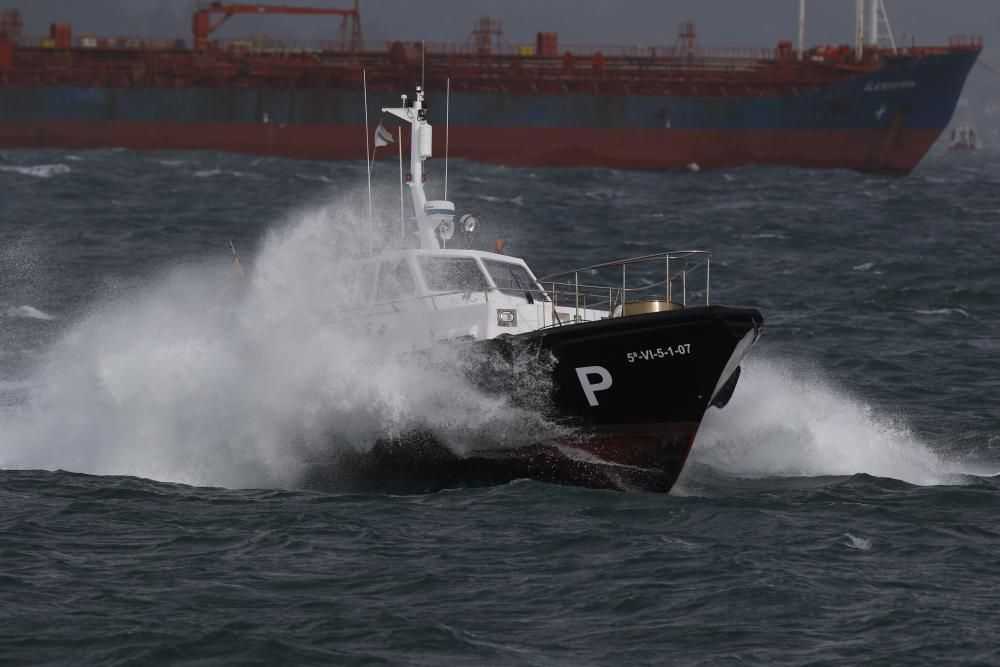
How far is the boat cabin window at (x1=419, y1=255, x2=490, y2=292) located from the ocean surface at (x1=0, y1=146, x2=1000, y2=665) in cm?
126

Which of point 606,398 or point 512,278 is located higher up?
point 512,278

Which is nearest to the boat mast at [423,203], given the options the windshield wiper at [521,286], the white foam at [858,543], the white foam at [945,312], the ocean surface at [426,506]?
the windshield wiper at [521,286]

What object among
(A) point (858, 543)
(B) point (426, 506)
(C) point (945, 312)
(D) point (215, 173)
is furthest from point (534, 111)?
(A) point (858, 543)

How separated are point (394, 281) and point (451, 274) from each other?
0.80m

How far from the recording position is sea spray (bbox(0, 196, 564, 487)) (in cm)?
1619

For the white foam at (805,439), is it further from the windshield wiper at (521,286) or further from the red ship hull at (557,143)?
the red ship hull at (557,143)

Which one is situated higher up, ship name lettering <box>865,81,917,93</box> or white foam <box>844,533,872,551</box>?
ship name lettering <box>865,81,917,93</box>

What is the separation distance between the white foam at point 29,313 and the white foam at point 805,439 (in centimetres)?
1378

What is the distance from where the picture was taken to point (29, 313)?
26.1m

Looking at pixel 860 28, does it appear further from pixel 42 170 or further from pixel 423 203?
pixel 423 203

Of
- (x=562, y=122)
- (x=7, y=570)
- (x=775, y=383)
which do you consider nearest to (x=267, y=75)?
(x=562, y=122)

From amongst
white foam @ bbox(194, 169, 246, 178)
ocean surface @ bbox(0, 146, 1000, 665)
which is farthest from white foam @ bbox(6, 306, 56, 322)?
white foam @ bbox(194, 169, 246, 178)

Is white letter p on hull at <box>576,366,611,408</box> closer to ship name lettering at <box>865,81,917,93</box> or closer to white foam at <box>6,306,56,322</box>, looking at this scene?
white foam at <box>6,306,56,322</box>

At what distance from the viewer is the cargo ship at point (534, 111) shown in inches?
2670
